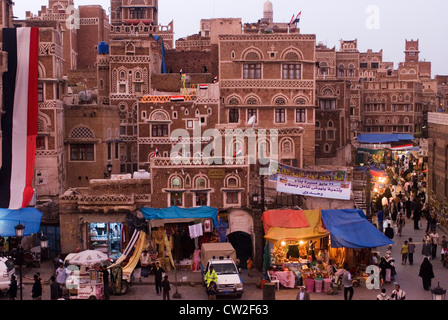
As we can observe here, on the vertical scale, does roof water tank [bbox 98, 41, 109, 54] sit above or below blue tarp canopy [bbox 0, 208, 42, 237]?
above

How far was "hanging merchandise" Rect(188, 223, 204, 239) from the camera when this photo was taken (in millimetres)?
29234

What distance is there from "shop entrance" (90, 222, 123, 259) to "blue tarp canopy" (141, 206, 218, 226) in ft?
5.46

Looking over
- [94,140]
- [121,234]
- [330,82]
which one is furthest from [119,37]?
[121,234]

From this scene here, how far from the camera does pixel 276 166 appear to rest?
109 ft

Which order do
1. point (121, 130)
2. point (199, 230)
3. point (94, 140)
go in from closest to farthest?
1. point (199, 230)
2. point (94, 140)
3. point (121, 130)

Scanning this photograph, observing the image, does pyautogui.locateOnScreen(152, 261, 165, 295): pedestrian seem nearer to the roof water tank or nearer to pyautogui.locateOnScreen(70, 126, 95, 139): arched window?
pyautogui.locateOnScreen(70, 126, 95, 139): arched window

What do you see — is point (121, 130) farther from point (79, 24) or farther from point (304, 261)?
point (79, 24)

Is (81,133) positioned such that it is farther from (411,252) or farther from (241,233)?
(411,252)

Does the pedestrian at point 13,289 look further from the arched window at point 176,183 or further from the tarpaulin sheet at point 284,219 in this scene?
the tarpaulin sheet at point 284,219

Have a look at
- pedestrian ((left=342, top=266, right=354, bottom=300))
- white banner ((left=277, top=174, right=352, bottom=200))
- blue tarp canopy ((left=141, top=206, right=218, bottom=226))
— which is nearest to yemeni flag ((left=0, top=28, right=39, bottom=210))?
blue tarp canopy ((left=141, top=206, right=218, bottom=226))

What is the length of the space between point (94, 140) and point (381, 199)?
19.5 m

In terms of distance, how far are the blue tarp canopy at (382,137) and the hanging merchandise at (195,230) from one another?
5164cm

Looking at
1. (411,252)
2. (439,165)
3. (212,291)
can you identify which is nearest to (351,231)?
(411,252)

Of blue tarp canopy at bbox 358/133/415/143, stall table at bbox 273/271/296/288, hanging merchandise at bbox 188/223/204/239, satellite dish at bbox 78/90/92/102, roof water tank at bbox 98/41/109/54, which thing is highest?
roof water tank at bbox 98/41/109/54
